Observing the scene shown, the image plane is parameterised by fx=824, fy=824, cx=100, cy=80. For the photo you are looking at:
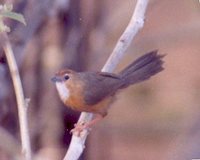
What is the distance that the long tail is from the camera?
139 inches

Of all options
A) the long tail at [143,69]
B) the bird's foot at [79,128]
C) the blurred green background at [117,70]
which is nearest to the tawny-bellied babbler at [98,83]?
the long tail at [143,69]

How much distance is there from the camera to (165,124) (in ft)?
17.2

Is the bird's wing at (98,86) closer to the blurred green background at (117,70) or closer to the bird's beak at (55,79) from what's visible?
the bird's beak at (55,79)

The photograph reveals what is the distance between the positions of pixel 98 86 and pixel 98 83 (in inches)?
1.5

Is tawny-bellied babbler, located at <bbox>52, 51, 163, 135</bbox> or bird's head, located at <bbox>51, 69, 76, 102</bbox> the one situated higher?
bird's head, located at <bbox>51, 69, 76, 102</bbox>

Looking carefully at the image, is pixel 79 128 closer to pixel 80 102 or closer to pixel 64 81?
pixel 80 102

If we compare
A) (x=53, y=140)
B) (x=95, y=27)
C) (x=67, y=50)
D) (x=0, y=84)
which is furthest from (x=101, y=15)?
(x=0, y=84)

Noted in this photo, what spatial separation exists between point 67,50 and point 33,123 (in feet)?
1.38

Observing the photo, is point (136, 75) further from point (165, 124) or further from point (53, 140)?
point (165, 124)

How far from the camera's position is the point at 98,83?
3611mm

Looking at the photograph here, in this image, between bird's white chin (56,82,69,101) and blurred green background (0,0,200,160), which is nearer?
bird's white chin (56,82,69,101)

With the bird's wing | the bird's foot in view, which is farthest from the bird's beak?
the bird's foot

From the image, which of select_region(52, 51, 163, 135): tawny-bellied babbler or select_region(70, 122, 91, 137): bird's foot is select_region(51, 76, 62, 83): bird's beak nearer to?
select_region(52, 51, 163, 135): tawny-bellied babbler

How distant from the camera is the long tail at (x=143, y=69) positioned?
3.52 metres
